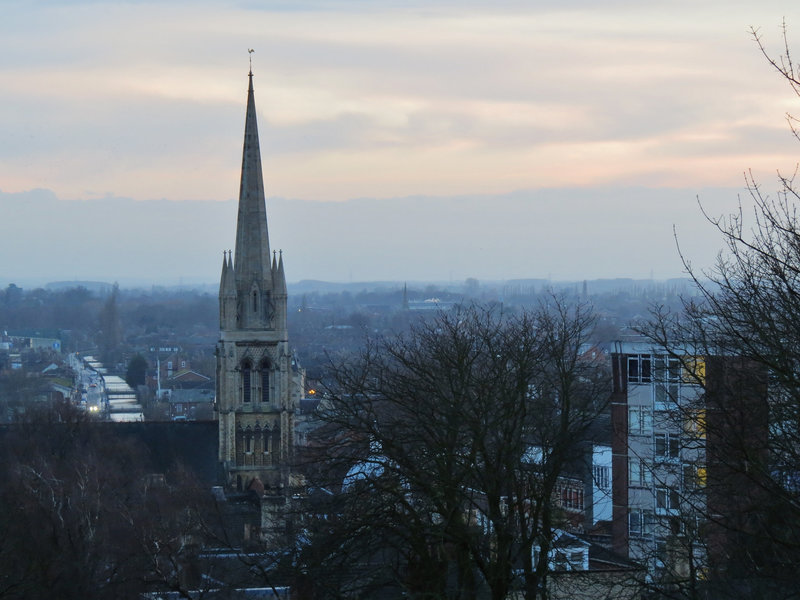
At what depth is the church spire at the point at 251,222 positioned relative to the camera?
51.8 meters

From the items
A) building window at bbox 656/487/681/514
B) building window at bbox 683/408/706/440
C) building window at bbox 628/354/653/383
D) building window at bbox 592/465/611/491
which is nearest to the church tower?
building window at bbox 592/465/611/491

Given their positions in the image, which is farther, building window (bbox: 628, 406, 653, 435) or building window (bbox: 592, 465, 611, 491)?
building window (bbox: 592, 465, 611, 491)

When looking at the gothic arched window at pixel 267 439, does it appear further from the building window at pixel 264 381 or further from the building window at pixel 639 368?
the building window at pixel 639 368

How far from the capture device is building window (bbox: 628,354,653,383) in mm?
26578

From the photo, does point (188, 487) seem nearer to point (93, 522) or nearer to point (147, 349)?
point (93, 522)

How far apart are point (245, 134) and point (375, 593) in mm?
37155

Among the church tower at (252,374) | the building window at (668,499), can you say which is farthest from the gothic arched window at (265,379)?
the building window at (668,499)

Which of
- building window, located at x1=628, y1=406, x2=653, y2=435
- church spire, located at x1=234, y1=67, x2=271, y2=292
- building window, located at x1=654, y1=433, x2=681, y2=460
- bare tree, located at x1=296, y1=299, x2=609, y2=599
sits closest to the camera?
bare tree, located at x1=296, y1=299, x2=609, y2=599

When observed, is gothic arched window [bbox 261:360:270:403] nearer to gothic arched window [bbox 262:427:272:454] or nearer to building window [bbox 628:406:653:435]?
gothic arched window [bbox 262:427:272:454]

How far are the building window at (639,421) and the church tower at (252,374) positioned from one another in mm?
23880

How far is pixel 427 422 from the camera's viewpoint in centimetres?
1809

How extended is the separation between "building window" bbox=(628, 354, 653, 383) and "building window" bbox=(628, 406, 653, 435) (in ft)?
1.83

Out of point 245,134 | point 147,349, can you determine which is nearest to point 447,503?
point 245,134

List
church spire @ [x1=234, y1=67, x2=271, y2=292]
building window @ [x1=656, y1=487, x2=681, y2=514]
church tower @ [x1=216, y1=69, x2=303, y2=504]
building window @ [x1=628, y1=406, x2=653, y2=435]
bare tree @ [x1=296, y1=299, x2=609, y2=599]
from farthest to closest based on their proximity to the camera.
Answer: church spire @ [x1=234, y1=67, x2=271, y2=292] → church tower @ [x1=216, y1=69, x2=303, y2=504] → building window @ [x1=628, y1=406, x2=653, y2=435] → bare tree @ [x1=296, y1=299, x2=609, y2=599] → building window @ [x1=656, y1=487, x2=681, y2=514]
